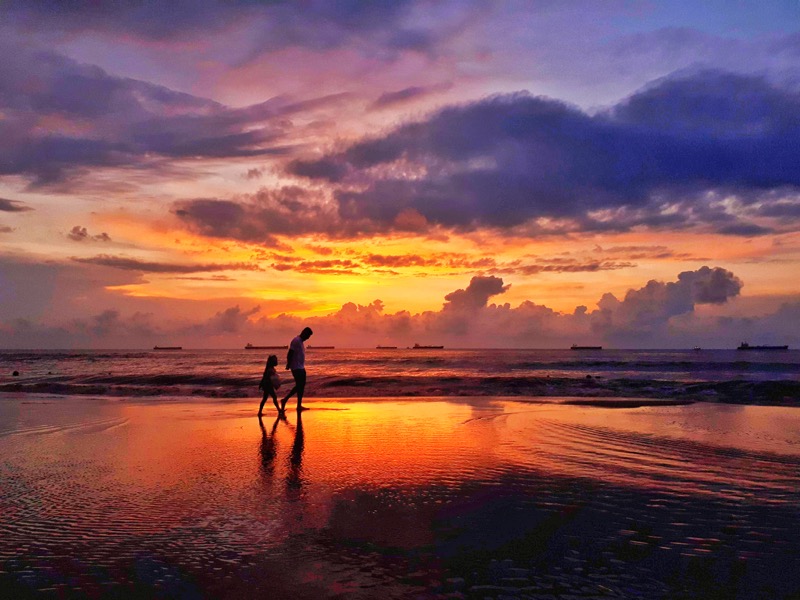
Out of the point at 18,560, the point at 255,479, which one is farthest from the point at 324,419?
the point at 18,560

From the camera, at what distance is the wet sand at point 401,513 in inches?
193

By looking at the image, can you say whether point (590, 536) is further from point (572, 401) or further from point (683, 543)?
point (572, 401)

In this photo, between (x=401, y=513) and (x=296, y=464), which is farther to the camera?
(x=296, y=464)

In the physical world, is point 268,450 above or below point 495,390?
above

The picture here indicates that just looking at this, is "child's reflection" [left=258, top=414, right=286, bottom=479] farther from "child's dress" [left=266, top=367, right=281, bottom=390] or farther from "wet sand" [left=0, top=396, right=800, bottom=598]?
"child's dress" [left=266, top=367, right=281, bottom=390]

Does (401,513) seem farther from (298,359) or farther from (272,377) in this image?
(272,377)

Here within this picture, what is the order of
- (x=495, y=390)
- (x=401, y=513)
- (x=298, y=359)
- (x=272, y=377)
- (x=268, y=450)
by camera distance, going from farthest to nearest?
(x=495, y=390)
(x=272, y=377)
(x=298, y=359)
(x=268, y=450)
(x=401, y=513)

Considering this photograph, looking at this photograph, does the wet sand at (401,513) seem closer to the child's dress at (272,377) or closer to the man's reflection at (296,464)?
the man's reflection at (296,464)

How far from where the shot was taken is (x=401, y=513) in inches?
269

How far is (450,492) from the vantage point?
780cm

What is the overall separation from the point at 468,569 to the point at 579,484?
360cm

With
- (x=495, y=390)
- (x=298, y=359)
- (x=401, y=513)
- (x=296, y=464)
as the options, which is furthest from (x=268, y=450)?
(x=495, y=390)

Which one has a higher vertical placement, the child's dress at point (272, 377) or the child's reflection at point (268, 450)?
the child's dress at point (272, 377)

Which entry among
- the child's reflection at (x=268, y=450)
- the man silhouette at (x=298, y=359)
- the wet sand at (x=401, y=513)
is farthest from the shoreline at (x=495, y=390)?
the wet sand at (x=401, y=513)
